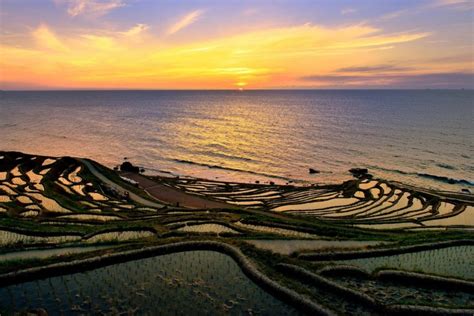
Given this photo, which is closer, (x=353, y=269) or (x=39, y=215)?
(x=353, y=269)

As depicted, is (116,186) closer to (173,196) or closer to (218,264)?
(173,196)

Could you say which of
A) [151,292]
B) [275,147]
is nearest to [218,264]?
[151,292]

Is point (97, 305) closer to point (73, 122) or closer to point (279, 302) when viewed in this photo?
point (279, 302)

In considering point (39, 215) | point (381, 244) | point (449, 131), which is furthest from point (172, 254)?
point (449, 131)

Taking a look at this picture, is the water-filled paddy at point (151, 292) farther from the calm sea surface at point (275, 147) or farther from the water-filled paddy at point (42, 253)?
the calm sea surface at point (275, 147)

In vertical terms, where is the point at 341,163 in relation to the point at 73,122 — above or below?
below
